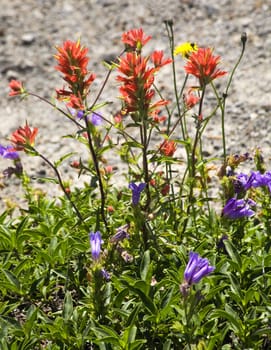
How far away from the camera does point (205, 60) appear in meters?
2.90

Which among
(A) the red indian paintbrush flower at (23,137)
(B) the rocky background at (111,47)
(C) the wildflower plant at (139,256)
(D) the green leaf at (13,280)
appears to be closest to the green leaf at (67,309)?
(C) the wildflower plant at (139,256)

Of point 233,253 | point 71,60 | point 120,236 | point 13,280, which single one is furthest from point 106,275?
point 71,60

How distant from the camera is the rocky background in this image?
5.15m

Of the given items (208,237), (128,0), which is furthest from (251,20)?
(208,237)

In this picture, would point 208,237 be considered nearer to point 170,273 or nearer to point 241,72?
point 170,273

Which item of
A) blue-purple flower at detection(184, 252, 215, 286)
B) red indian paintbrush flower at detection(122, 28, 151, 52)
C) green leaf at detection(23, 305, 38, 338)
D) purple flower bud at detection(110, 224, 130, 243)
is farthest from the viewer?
red indian paintbrush flower at detection(122, 28, 151, 52)

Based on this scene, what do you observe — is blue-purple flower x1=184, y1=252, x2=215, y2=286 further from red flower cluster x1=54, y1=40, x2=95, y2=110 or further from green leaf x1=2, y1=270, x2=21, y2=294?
green leaf x1=2, y1=270, x2=21, y2=294

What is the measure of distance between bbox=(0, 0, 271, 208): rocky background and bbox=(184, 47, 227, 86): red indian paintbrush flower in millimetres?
1872

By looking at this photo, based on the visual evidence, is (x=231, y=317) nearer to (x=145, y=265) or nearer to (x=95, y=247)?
(x=145, y=265)

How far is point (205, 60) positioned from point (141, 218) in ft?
2.37

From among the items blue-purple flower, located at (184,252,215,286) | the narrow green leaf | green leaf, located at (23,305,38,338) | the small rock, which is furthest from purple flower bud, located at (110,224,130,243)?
the small rock

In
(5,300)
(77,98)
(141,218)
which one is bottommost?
(5,300)

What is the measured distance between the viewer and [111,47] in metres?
6.45

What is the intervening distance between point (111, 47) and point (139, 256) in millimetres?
3676
